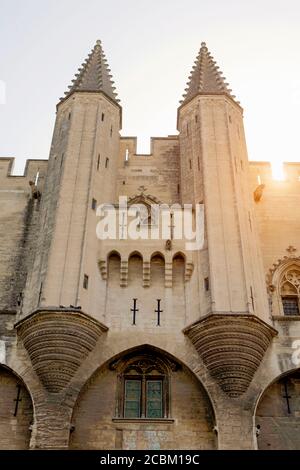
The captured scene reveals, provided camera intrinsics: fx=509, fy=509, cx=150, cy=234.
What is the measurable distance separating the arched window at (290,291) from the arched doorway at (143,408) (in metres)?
4.18

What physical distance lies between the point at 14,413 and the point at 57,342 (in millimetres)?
2334

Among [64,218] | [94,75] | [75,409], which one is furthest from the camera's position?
[94,75]

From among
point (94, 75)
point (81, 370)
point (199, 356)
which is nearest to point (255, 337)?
point (199, 356)

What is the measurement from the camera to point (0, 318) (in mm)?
14484

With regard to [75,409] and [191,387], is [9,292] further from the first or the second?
[191,387]

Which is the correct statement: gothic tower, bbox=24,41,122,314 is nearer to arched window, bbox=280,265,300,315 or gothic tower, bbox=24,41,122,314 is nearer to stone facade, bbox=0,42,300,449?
stone facade, bbox=0,42,300,449

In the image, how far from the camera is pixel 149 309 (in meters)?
15.0

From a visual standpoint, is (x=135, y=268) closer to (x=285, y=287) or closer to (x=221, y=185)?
(x=221, y=185)

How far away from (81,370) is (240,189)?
7.69m

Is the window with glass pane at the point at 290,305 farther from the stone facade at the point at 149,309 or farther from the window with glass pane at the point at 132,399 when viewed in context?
the window with glass pane at the point at 132,399

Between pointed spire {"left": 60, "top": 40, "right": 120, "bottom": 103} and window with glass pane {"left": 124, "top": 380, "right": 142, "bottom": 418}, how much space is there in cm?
1097

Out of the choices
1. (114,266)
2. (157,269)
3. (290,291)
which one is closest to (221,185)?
(157,269)

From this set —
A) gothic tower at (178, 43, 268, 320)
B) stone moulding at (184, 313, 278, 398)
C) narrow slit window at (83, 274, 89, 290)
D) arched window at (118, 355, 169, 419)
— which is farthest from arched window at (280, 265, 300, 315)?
narrow slit window at (83, 274, 89, 290)

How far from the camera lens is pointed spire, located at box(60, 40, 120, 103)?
19.7 m
